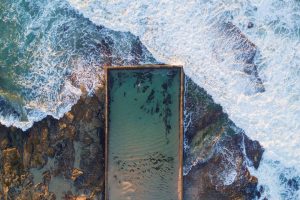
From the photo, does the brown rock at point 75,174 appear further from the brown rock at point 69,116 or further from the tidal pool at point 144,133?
the brown rock at point 69,116

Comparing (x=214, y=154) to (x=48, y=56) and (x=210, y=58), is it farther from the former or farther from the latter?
(x=48, y=56)

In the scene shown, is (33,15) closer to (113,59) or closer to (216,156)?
(113,59)

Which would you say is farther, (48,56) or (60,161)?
(48,56)

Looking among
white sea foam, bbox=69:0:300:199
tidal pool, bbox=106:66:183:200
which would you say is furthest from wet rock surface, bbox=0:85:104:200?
white sea foam, bbox=69:0:300:199

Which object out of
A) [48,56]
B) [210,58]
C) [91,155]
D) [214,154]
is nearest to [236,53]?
[210,58]

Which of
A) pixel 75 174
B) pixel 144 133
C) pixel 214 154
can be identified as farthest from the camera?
pixel 214 154

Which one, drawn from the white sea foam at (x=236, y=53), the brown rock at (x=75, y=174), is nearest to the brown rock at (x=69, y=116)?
the brown rock at (x=75, y=174)
